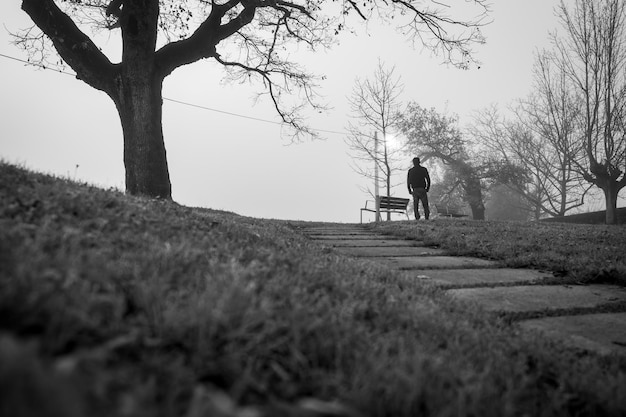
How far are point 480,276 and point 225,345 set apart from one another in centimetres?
374

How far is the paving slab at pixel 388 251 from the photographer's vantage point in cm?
583

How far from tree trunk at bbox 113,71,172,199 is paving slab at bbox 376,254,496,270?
17.7ft

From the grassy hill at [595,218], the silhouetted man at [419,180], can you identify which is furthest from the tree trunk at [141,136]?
the grassy hill at [595,218]

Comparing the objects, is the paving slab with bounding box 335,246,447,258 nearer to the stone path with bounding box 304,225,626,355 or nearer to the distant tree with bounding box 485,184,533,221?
the stone path with bounding box 304,225,626,355

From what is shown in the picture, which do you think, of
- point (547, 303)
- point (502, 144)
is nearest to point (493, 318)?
point (547, 303)

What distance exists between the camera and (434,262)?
520 centimetres

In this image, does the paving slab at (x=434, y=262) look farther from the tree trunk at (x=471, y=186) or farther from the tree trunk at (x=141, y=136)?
the tree trunk at (x=471, y=186)

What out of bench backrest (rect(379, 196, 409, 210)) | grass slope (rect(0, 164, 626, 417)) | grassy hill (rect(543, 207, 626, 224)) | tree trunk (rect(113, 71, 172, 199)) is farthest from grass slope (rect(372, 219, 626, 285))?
grassy hill (rect(543, 207, 626, 224))

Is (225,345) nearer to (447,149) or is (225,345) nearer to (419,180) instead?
(419,180)

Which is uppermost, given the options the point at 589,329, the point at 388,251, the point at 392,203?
the point at 392,203

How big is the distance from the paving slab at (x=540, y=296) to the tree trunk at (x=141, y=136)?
677 cm

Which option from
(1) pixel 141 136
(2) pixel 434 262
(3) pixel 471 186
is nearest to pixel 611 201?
(3) pixel 471 186

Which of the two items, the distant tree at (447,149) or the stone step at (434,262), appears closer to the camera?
the stone step at (434,262)

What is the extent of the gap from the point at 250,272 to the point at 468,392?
3.77 feet
